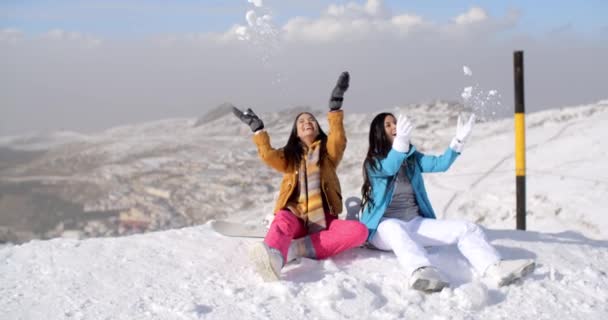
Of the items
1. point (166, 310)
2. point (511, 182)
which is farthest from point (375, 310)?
point (511, 182)

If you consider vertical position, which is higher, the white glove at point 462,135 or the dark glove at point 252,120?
the dark glove at point 252,120

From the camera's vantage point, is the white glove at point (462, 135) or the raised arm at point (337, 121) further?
the raised arm at point (337, 121)

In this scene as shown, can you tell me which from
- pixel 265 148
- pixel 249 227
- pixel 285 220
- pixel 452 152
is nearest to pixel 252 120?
pixel 265 148

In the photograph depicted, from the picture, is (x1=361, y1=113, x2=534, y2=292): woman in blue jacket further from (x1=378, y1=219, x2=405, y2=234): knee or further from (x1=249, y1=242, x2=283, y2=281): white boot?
(x1=249, y1=242, x2=283, y2=281): white boot

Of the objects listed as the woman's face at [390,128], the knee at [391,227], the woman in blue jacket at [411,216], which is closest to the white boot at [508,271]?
the woman in blue jacket at [411,216]

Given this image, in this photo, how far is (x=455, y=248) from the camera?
4457 mm

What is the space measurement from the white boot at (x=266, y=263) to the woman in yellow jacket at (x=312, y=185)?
35cm

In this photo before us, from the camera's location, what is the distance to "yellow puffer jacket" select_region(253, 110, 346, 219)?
445 centimetres

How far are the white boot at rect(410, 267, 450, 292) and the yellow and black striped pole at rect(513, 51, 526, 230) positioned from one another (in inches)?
132

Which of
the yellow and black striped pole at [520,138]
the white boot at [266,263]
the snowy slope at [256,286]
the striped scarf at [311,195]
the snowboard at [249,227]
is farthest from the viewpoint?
the yellow and black striped pole at [520,138]

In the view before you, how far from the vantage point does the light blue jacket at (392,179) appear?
4.32 m

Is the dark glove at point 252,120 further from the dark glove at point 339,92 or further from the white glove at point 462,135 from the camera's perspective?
the white glove at point 462,135

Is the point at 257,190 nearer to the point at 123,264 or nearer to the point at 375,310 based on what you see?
the point at 123,264

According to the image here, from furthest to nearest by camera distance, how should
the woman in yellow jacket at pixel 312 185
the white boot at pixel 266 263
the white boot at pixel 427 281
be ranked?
the woman in yellow jacket at pixel 312 185
the white boot at pixel 266 263
the white boot at pixel 427 281
